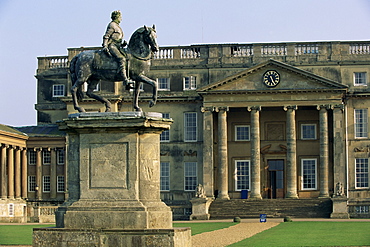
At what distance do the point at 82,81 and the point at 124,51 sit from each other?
1.19m

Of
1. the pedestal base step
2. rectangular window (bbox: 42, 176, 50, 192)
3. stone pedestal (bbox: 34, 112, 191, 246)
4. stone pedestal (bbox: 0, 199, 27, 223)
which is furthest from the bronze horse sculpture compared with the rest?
rectangular window (bbox: 42, 176, 50, 192)

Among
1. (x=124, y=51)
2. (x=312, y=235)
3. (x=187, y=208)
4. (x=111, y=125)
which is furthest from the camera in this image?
(x=187, y=208)

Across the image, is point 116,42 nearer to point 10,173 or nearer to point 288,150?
point 288,150

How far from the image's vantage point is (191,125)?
65.0 metres

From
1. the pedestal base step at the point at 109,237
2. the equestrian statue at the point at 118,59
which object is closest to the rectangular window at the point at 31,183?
the equestrian statue at the point at 118,59

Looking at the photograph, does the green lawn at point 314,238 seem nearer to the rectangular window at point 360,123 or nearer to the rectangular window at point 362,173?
the rectangular window at point 362,173

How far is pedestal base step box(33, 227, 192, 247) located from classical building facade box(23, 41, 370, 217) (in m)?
41.0

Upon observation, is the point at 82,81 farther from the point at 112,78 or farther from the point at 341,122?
the point at 341,122

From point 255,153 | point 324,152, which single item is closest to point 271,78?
point 255,153

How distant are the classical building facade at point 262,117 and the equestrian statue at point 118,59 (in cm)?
4003

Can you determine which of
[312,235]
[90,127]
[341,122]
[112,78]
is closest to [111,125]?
[90,127]

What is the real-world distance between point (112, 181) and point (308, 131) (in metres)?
46.9

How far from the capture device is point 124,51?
19547 millimetres

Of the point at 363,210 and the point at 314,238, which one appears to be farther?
the point at 363,210
